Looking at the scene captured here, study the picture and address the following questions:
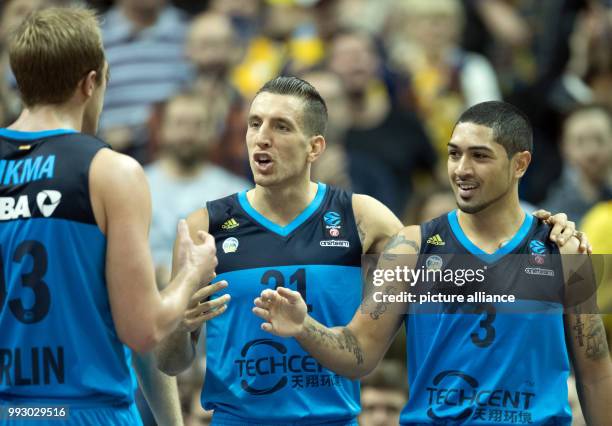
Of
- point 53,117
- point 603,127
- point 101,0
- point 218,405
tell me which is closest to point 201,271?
point 53,117

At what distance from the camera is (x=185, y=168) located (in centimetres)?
1050

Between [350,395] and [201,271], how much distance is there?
5.76ft

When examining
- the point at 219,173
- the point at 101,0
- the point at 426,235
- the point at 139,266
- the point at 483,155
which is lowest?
the point at 139,266

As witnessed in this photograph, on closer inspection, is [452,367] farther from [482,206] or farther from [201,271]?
[201,271]

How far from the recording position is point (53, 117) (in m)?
4.84

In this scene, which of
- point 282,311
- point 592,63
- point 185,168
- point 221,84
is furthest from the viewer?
point 592,63

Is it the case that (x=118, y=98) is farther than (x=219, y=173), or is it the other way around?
(x=118, y=98)

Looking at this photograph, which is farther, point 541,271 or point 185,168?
point 185,168

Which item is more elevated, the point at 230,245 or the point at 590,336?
the point at 230,245

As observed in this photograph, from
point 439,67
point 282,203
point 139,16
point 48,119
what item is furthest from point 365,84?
point 48,119

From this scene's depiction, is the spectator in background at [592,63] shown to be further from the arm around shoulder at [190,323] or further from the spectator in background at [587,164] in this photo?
the arm around shoulder at [190,323]

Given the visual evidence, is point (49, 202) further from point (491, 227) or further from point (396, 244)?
point (491, 227)

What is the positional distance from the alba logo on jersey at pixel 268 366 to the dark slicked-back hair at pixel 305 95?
52.0 inches

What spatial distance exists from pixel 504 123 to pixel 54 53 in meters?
2.64
